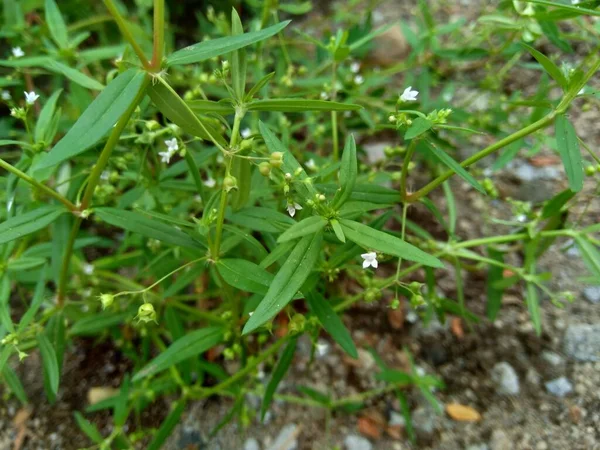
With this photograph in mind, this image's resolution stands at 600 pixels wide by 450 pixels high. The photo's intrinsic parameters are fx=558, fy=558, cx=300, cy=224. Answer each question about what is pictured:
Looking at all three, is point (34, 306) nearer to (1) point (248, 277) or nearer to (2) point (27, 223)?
(2) point (27, 223)

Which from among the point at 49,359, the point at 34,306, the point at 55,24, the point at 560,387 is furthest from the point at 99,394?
the point at 560,387

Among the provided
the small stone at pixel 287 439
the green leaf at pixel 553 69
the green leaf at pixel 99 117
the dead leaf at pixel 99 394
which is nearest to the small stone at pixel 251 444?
the small stone at pixel 287 439

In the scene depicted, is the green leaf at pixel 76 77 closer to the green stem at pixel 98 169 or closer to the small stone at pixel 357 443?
the green stem at pixel 98 169

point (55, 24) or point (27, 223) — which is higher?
point (55, 24)

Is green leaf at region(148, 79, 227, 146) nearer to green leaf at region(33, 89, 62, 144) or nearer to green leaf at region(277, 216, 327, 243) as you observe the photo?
green leaf at region(277, 216, 327, 243)

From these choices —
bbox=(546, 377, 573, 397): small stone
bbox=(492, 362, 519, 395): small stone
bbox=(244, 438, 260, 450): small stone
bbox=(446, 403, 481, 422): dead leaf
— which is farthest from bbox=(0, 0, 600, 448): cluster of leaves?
bbox=(546, 377, 573, 397): small stone

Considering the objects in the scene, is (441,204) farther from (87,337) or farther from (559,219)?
(87,337)

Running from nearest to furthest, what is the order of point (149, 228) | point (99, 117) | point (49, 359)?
point (99, 117) < point (149, 228) < point (49, 359)

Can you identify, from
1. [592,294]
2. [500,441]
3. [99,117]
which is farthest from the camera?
[592,294]
